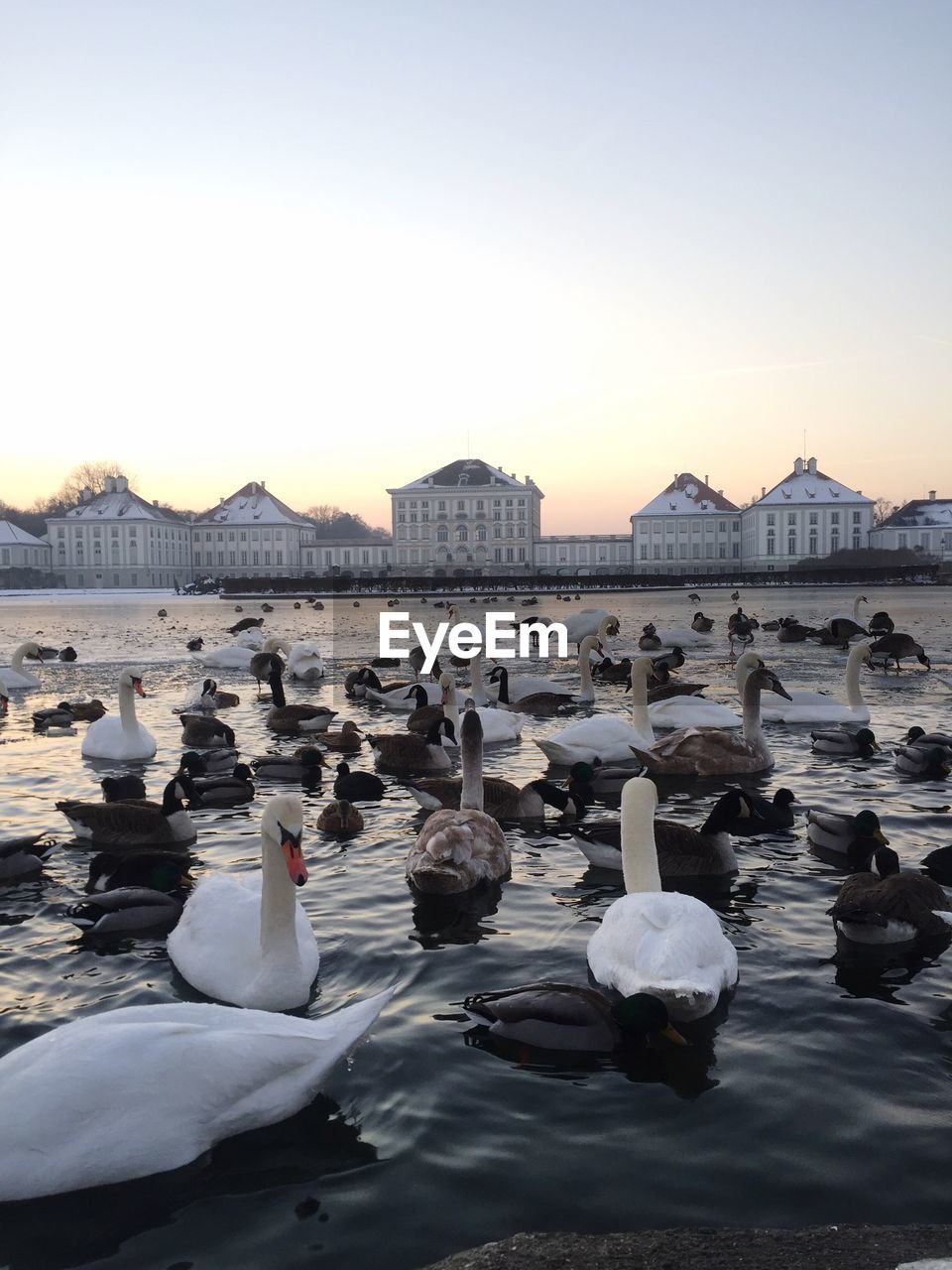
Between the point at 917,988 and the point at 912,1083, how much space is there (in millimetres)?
952

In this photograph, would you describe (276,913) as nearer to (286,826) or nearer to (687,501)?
(286,826)

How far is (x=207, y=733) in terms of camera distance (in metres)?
11.6

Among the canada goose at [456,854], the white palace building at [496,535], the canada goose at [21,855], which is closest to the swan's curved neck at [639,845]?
the canada goose at [456,854]

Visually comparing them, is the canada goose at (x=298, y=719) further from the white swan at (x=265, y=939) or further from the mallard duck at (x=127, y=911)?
the white swan at (x=265, y=939)

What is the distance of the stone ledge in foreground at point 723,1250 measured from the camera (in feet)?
9.42

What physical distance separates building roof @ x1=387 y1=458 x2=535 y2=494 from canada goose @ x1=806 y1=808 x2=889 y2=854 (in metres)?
131

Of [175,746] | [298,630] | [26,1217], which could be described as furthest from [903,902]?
[298,630]

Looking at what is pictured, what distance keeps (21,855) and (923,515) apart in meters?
137

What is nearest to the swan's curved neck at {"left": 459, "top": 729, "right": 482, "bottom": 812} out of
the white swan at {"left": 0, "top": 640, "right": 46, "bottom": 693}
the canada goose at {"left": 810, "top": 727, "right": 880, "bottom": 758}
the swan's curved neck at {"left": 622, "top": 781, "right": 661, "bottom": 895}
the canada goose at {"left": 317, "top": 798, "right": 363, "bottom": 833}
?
the canada goose at {"left": 317, "top": 798, "right": 363, "bottom": 833}

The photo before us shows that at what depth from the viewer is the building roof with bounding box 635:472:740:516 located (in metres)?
138

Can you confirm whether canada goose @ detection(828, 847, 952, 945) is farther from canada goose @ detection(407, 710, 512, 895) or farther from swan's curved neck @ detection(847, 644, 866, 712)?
swan's curved neck @ detection(847, 644, 866, 712)

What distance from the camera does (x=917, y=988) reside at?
16.2ft

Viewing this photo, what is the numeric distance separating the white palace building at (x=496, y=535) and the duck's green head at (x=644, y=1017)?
12639 centimetres

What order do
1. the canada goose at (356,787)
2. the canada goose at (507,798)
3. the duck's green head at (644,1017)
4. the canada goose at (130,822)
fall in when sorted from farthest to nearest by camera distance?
the canada goose at (356,787)
the canada goose at (507,798)
the canada goose at (130,822)
the duck's green head at (644,1017)
